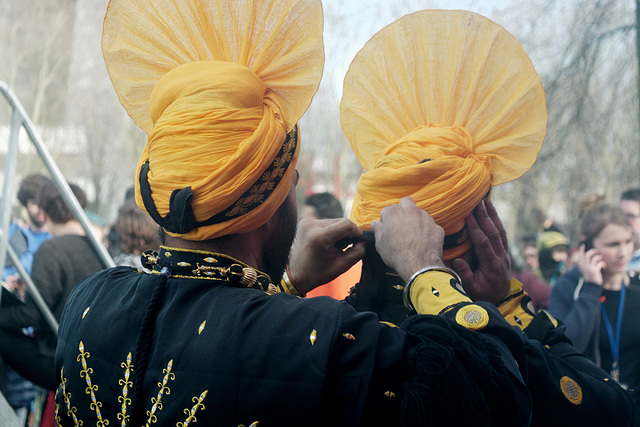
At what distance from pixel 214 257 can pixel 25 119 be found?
182 cm

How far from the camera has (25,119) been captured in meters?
2.73

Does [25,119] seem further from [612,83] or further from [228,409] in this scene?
[612,83]

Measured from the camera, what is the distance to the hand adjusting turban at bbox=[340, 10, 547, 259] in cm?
199

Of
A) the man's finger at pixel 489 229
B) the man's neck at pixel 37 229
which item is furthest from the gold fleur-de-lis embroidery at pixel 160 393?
the man's neck at pixel 37 229

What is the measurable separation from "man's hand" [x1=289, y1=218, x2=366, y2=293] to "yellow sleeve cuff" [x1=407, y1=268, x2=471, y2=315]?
345 mm

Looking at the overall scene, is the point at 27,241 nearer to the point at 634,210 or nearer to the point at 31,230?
the point at 31,230

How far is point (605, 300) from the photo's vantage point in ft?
11.6

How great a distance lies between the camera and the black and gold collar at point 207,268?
1479 mm

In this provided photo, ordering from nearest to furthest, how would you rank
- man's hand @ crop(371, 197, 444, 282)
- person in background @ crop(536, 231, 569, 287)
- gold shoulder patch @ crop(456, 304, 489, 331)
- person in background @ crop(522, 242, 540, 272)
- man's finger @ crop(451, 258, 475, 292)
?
gold shoulder patch @ crop(456, 304, 489, 331) < man's hand @ crop(371, 197, 444, 282) < man's finger @ crop(451, 258, 475, 292) < person in background @ crop(536, 231, 569, 287) < person in background @ crop(522, 242, 540, 272)

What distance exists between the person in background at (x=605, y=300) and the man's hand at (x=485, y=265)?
1643 millimetres

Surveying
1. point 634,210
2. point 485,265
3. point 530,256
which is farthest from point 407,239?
point 530,256

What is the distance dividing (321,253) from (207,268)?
55cm

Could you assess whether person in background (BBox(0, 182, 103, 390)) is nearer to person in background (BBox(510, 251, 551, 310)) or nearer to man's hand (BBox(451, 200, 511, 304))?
man's hand (BBox(451, 200, 511, 304))

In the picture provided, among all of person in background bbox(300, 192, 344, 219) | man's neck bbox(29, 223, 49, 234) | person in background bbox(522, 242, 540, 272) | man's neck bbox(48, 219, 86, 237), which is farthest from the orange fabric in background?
person in background bbox(522, 242, 540, 272)
